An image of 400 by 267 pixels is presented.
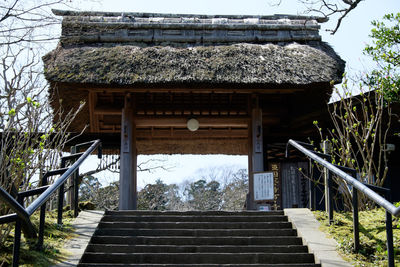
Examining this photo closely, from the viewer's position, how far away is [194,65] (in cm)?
955

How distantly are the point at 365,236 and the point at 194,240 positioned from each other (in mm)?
1861

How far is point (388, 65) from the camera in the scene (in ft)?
25.8

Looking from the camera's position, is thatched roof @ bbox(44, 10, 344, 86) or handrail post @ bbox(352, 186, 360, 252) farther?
thatched roof @ bbox(44, 10, 344, 86)

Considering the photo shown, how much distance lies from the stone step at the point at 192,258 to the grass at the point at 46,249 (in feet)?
1.08

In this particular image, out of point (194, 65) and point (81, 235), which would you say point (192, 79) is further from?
point (81, 235)

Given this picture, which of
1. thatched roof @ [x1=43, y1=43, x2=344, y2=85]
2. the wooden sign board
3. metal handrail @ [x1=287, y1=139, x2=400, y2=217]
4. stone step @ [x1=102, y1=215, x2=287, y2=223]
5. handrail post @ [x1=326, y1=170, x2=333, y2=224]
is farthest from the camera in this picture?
thatched roof @ [x1=43, y1=43, x2=344, y2=85]

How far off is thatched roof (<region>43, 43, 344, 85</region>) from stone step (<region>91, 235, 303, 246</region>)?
4.08 m

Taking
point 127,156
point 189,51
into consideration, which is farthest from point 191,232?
point 189,51

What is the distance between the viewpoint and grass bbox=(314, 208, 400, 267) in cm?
498

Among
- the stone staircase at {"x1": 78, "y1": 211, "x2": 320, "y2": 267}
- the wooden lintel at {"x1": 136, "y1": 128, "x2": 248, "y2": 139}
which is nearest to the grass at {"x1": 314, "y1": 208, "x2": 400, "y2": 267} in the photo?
the stone staircase at {"x1": 78, "y1": 211, "x2": 320, "y2": 267}

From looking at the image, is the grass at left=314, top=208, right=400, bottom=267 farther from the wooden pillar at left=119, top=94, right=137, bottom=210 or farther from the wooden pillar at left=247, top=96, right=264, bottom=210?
the wooden pillar at left=119, top=94, right=137, bottom=210

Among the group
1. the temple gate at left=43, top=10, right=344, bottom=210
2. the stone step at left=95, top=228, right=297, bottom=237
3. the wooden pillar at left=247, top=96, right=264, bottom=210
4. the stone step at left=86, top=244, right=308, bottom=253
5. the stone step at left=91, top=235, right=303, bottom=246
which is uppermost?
the temple gate at left=43, top=10, right=344, bottom=210

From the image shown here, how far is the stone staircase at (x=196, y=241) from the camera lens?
16.8 ft

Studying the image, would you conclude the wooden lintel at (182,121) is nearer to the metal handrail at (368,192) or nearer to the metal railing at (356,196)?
the metal railing at (356,196)
